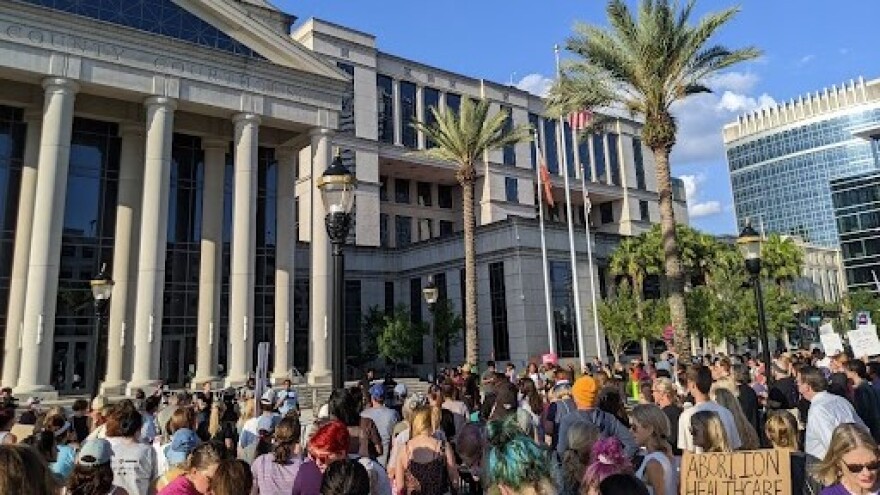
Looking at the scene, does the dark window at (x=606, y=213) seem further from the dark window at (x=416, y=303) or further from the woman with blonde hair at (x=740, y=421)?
the woman with blonde hair at (x=740, y=421)

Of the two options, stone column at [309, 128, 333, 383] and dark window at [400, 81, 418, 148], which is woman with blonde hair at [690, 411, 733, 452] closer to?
stone column at [309, 128, 333, 383]

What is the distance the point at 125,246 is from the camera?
30.2m

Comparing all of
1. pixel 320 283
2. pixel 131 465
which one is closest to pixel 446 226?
pixel 320 283

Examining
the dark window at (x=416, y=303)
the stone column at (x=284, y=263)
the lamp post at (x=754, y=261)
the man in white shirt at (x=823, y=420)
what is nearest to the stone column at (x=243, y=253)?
the stone column at (x=284, y=263)

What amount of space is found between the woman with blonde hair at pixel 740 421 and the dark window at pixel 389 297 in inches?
1602

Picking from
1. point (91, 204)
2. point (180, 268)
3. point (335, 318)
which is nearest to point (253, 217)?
point (180, 268)

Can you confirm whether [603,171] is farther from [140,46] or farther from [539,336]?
[140,46]

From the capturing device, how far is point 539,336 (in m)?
39.9

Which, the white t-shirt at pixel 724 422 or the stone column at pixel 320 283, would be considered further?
the stone column at pixel 320 283

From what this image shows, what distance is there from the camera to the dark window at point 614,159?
68.1 metres

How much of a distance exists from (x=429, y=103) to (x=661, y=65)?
35.9 metres

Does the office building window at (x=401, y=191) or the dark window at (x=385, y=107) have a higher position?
the dark window at (x=385, y=107)

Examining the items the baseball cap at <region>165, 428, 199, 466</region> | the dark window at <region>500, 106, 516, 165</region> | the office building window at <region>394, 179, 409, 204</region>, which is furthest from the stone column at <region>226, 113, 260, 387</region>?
the dark window at <region>500, 106, 516, 165</region>

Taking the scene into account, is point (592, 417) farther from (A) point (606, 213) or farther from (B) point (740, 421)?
(A) point (606, 213)
